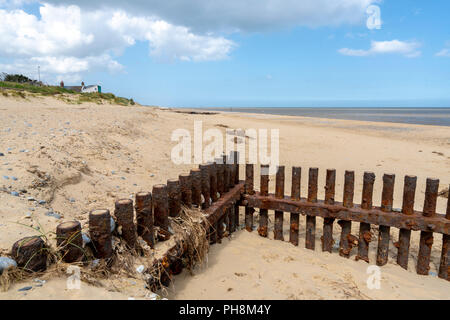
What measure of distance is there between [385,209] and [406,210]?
233mm

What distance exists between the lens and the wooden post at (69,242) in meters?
2.10

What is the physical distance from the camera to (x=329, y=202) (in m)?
4.08

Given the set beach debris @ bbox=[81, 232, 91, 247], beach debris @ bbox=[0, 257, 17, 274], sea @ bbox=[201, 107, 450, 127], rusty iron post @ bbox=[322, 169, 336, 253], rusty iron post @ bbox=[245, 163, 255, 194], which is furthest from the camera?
sea @ bbox=[201, 107, 450, 127]

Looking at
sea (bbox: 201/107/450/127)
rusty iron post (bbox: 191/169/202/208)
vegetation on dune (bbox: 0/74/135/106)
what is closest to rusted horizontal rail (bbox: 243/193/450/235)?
rusty iron post (bbox: 191/169/202/208)

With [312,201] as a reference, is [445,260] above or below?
below

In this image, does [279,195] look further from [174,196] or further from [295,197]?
[174,196]

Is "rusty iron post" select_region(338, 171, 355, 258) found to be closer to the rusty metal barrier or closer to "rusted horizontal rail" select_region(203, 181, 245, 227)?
the rusty metal barrier

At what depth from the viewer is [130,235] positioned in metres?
2.59

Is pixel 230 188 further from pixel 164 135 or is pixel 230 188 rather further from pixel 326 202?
pixel 164 135

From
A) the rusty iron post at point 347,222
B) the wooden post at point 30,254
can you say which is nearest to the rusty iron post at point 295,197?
the rusty iron post at point 347,222

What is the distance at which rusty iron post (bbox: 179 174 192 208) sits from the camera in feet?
11.2
